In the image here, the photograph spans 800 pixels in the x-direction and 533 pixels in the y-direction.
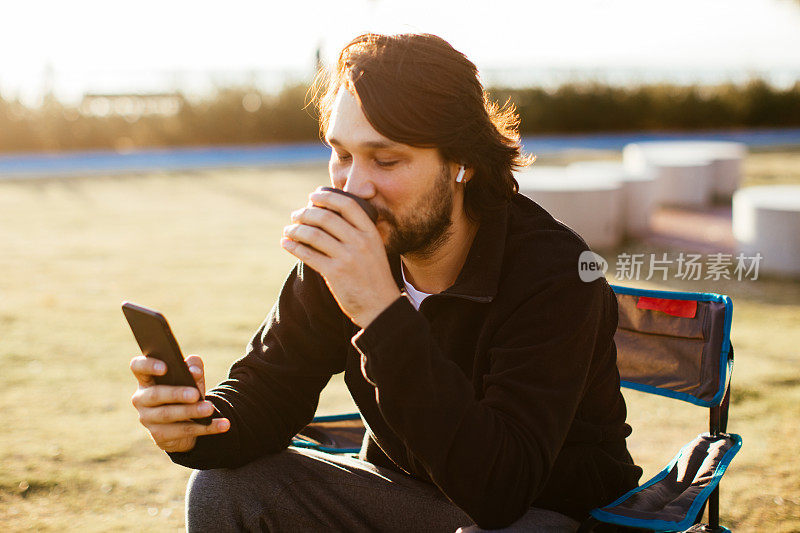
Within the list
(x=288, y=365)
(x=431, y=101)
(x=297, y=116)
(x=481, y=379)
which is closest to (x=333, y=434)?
(x=288, y=365)

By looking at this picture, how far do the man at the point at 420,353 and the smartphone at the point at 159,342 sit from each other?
1.1 inches

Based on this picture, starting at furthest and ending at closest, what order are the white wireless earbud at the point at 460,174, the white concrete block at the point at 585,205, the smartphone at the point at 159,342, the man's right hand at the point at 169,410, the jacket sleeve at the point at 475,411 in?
the white concrete block at the point at 585,205 → the white wireless earbud at the point at 460,174 → the man's right hand at the point at 169,410 → the smartphone at the point at 159,342 → the jacket sleeve at the point at 475,411

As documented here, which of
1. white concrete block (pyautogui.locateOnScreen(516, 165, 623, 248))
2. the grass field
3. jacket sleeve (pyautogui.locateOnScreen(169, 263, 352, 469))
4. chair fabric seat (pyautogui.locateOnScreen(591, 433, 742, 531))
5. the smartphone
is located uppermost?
the smartphone

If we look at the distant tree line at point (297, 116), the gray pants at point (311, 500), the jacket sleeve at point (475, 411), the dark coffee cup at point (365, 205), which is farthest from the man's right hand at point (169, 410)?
the distant tree line at point (297, 116)

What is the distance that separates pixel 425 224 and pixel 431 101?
32 cm

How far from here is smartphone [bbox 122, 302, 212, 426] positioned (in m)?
1.86

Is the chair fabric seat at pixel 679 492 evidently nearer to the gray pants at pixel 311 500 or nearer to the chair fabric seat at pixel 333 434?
the gray pants at pixel 311 500

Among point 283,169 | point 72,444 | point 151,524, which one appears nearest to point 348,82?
point 151,524

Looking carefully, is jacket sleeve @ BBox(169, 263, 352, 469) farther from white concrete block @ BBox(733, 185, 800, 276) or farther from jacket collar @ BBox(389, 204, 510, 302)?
white concrete block @ BBox(733, 185, 800, 276)

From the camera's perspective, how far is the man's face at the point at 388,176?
6.70ft

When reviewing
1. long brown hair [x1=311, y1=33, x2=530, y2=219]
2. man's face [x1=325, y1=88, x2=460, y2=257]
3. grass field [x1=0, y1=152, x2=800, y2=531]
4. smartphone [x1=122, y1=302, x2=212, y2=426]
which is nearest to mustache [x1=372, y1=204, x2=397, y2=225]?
man's face [x1=325, y1=88, x2=460, y2=257]

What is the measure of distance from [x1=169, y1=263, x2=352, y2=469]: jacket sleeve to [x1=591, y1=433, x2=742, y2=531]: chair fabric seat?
884 millimetres

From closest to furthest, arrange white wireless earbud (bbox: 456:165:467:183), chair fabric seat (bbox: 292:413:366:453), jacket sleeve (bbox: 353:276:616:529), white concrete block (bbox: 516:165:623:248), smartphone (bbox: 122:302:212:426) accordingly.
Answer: jacket sleeve (bbox: 353:276:616:529)
smartphone (bbox: 122:302:212:426)
white wireless earbud (bbox: 456:165:467:183)
chair fabric seat (bbox: 292:413:366:453)
white concrete block (bbox: 516:165:623:248)

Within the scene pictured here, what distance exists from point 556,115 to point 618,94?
87.5 inches
